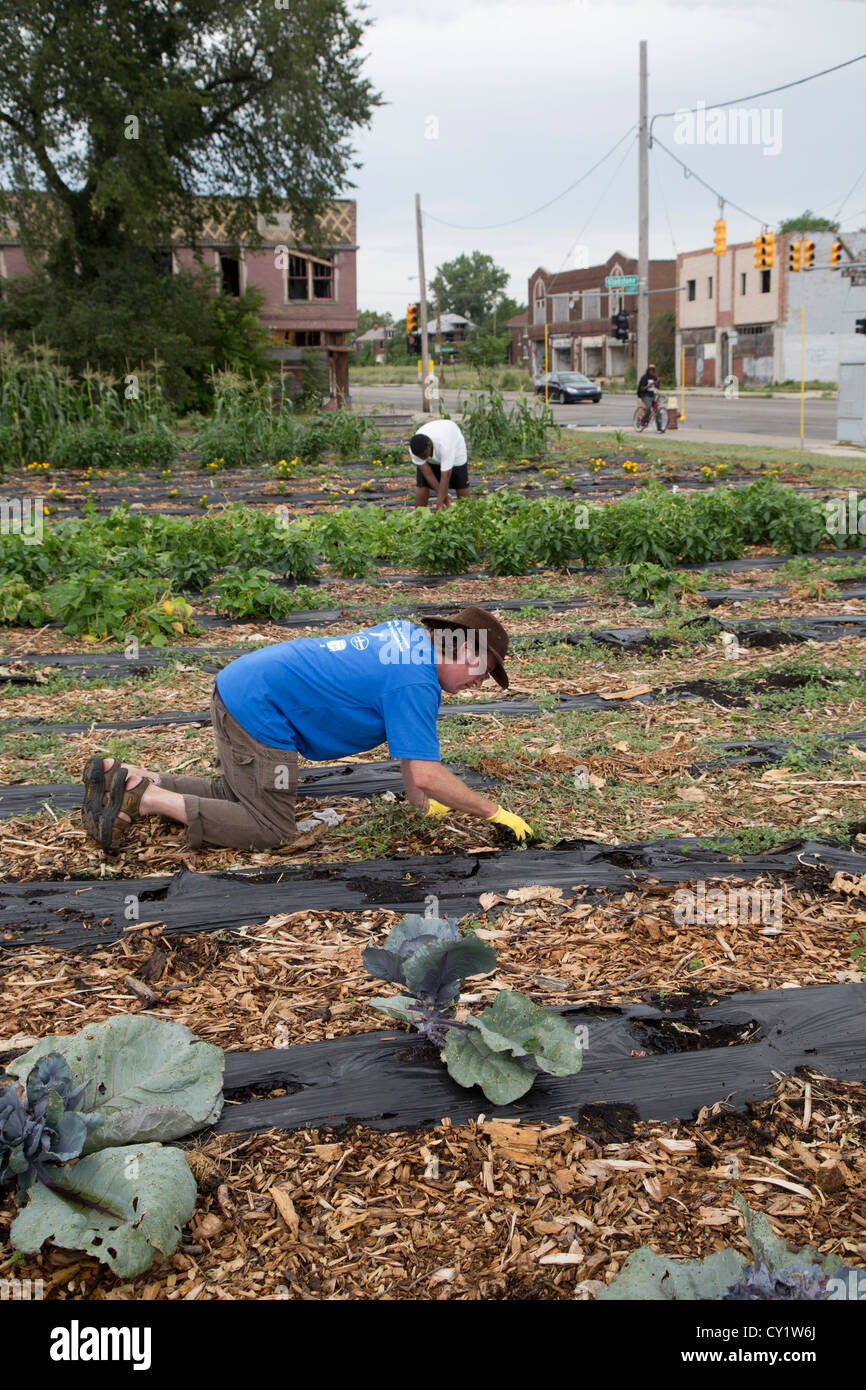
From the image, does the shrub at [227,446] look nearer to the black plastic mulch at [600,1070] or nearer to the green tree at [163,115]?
the green tree at [163,115]

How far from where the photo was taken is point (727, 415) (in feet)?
102

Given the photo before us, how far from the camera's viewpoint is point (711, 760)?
15.2 feet

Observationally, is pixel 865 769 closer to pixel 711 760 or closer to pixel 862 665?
pixel 711 760

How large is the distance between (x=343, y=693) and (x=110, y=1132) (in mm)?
1773

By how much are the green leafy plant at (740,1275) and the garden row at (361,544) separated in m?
5.55

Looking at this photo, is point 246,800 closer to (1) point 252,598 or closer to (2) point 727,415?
(1) point 252,598

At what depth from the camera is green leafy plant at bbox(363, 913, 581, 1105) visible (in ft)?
7.90

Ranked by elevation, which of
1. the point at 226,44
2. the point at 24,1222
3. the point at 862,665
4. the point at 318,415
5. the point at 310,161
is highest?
the point at 226,44

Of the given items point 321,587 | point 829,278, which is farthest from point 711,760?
point 829,278

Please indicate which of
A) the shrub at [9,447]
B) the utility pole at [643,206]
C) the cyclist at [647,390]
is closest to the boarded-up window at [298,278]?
the utility pole at [643,206]

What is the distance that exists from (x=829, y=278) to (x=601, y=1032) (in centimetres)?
5374

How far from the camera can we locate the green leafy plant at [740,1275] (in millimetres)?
1816

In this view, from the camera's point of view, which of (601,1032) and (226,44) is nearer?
(601,1032)

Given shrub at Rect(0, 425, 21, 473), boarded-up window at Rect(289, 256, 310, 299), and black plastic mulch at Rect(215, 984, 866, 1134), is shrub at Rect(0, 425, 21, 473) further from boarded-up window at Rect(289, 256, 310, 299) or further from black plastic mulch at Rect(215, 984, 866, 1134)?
boarded-up window at Rect(289, 256, 310, 299)
